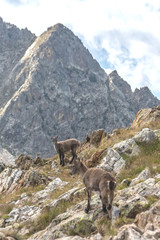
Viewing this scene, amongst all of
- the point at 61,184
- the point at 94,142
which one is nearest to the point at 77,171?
the point at 61,184

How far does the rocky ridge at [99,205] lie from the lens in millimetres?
7652

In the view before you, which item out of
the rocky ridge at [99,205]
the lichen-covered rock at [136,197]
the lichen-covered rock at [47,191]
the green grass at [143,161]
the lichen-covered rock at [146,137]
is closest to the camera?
the rocky ridge at [99,205]

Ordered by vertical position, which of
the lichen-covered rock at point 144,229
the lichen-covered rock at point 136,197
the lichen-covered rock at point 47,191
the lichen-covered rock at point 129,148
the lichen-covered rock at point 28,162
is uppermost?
the lichen-covered rock at point 28,162

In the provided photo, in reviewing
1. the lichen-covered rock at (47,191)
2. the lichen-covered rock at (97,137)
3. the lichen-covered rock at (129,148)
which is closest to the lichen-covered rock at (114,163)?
the lichen-covered rock at (129,148)

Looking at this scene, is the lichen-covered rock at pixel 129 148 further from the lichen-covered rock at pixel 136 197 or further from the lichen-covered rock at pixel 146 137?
the lichen-covered rock at pixel 136 197

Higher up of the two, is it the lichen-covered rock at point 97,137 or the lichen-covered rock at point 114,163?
the lichen-covered rock at point 97,137

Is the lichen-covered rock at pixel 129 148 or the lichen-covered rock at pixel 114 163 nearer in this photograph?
the lichen-covered rock at pixel 114 163

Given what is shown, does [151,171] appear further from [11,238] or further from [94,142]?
[94,142]

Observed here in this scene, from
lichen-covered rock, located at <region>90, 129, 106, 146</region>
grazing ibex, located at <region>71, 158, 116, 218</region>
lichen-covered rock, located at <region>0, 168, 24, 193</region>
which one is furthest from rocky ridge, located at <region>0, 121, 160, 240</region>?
lichen-covered rock, located at <region>90, 129, 106, 146</region>

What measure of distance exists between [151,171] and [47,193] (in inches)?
357

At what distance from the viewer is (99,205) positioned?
406 inches

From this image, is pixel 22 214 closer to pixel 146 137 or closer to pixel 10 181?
pixel 146 137

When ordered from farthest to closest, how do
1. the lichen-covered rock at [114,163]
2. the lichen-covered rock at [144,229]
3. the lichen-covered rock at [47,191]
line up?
the lichen-covered rock at [47,191]
the lichen-covered rock at [114,163]
the lichen-covered rock at [144,229]

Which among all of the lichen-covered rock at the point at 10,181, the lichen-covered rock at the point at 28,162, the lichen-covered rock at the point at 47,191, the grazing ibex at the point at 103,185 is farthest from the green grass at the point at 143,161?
the lichen-covered rock at the point at 28,162
